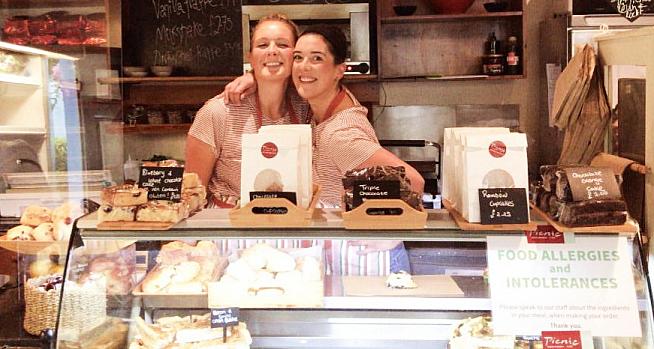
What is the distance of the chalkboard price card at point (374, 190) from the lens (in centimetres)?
171

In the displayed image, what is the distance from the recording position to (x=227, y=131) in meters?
3.09

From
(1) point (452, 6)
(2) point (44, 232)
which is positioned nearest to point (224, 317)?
(2) point (44, 232)

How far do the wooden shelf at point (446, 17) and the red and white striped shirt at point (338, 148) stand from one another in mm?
1958

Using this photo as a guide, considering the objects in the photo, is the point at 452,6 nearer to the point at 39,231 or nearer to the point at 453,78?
the point at 453,78

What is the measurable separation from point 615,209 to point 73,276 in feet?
4.67

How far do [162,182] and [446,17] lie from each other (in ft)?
11.2

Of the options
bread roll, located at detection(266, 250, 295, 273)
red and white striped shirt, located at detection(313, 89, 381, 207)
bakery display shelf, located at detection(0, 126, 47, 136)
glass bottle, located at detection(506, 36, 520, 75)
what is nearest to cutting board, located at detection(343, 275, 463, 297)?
bread roll, located at detection(266, 250, 295, 273)

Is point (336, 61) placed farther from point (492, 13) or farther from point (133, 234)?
point (492, 13)

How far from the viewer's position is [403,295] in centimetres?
205

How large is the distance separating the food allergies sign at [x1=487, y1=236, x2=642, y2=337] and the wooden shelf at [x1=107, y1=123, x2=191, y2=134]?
3.63m

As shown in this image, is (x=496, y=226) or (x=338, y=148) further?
(x=338, y=148)

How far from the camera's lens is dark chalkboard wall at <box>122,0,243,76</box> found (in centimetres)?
497

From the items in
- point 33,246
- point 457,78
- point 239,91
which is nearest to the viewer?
point 33,246

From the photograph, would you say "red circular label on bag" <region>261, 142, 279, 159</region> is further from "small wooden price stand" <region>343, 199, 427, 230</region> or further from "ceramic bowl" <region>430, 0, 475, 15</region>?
"ceramic bowl" <region>430, 0, 475, 15</region>
